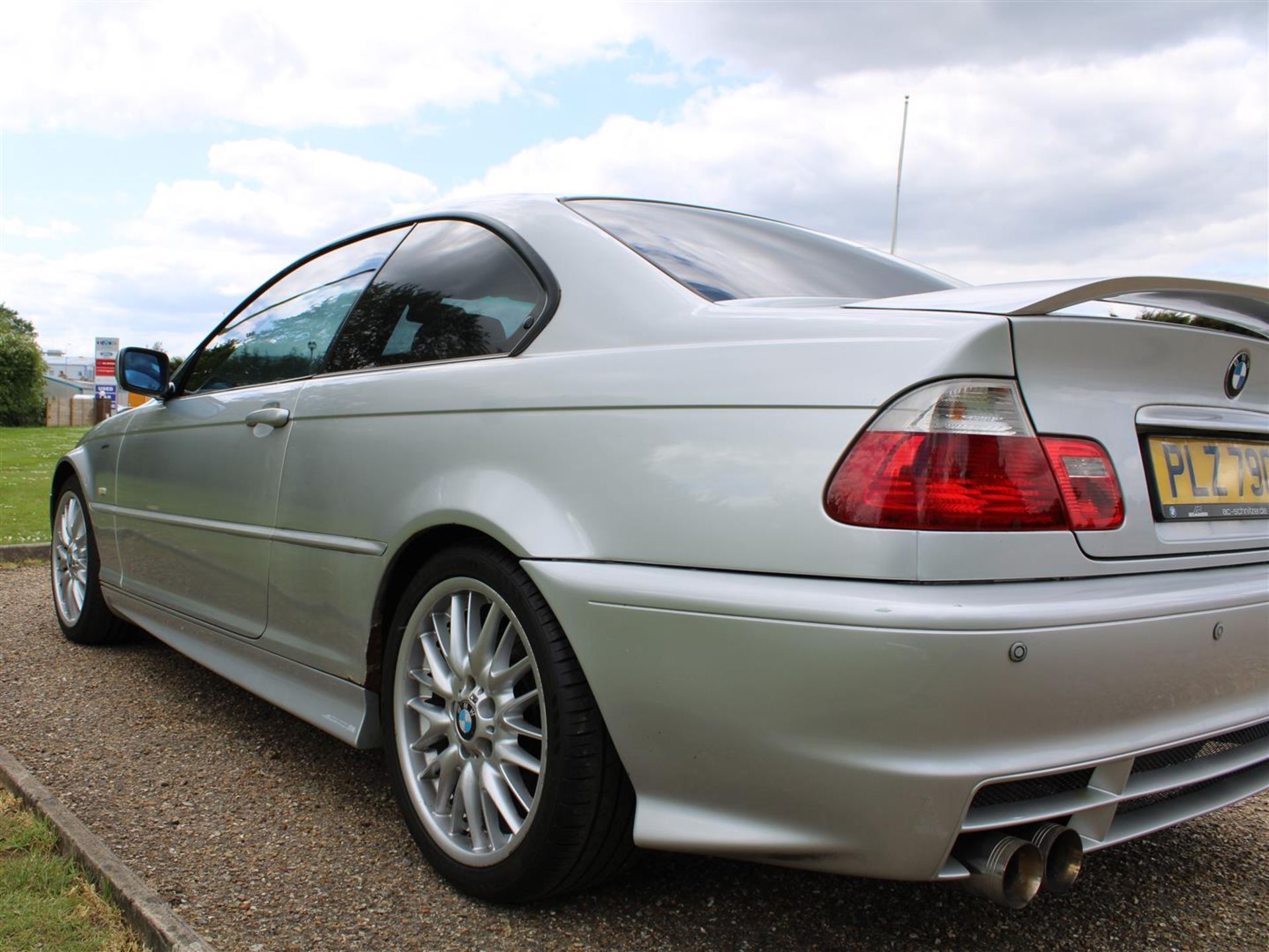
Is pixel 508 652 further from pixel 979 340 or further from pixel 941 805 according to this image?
pixel 979 340

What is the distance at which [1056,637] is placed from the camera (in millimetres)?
1594

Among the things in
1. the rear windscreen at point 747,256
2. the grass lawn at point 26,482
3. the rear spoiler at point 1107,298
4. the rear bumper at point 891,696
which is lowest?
the grass lawn at point 26,482

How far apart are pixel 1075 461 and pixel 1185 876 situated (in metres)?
1.37

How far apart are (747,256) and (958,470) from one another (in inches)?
39.8

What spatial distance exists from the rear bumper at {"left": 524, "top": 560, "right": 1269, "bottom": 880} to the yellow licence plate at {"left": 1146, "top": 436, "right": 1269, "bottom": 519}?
12 cm

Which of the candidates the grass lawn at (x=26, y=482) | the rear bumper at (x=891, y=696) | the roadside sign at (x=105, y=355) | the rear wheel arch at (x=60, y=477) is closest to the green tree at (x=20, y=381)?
the grass lawn at (x=26, y=482)

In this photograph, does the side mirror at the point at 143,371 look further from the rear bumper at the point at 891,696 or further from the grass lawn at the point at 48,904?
the rear bumper at the point at 891,696

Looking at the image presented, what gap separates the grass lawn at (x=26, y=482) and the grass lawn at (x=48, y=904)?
5.80 meters

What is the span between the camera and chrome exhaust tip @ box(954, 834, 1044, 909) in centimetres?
165

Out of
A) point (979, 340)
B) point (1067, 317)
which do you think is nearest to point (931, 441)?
point (979, 340)

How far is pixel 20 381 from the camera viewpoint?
35688 millimetres

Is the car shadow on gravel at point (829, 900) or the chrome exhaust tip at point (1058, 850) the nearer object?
the chrome exhaust tip at point (1058, 850)

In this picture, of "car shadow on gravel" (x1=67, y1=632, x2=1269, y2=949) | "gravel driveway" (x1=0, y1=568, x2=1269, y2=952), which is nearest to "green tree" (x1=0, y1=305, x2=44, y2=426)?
"gravel driveway" (x1=0, y1=568, x2=1269, y2=952)

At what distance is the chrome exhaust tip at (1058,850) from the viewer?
66.3 inches
